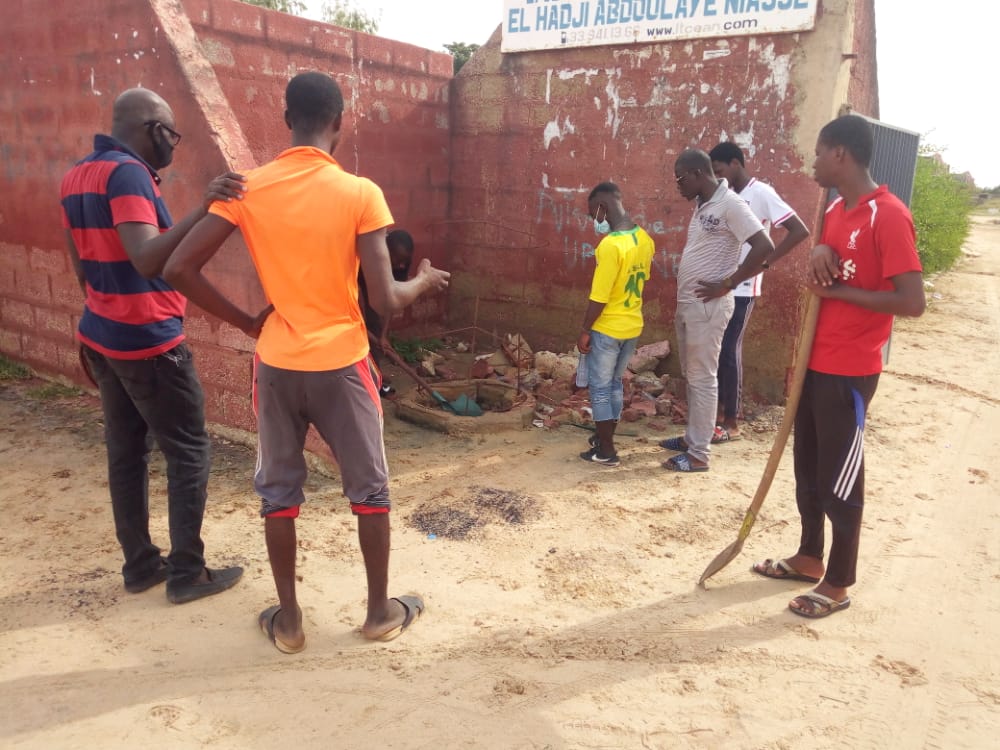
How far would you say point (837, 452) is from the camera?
2.93 metres

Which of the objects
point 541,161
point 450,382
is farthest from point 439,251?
point 450,382

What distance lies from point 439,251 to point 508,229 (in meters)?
0.78

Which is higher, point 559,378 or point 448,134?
point 448,134

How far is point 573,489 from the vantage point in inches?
168

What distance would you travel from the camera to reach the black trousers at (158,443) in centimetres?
288

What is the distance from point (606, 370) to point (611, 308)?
0.39 m

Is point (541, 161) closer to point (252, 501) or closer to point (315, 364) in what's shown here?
point (252, 501)

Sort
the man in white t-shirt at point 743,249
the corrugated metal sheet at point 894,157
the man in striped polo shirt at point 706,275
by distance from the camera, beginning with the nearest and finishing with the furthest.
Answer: the man in striped polo shirt at point 706,275
the man in white t-shirt at point 743,249
the corrugated metal sheet at point 894,157

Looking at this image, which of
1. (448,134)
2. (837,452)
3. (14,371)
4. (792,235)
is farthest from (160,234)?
(448,134)

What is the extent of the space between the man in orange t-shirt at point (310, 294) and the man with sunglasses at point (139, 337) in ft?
0.97

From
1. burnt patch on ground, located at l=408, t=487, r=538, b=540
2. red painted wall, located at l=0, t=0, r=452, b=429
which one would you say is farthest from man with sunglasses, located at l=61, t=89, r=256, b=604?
red painted wall, located at l=0, t=0, r=452, b=429

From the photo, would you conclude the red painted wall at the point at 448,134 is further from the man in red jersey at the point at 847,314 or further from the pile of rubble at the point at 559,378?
the man in red jersey at the point at 847,314

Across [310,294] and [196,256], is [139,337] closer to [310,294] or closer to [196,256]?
[196,256]

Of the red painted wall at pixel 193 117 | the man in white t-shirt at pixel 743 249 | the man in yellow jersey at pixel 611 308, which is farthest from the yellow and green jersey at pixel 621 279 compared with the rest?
the red painted wall at pixel 193 117
